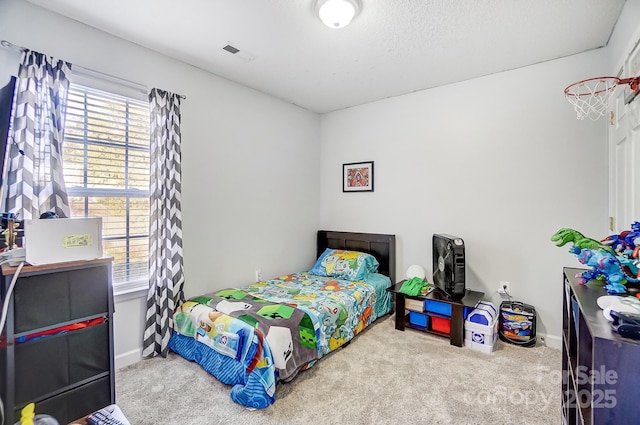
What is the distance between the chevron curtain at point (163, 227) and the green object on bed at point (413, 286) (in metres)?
2.15

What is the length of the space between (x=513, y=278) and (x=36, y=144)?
396cm

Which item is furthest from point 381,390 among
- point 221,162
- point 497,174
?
point 221,162

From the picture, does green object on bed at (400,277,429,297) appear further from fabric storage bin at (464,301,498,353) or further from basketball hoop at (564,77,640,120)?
basketball hoop at (564,77,640,120)

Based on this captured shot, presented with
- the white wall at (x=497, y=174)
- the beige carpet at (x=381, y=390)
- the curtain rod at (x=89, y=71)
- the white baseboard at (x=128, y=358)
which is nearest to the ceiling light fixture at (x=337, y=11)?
the curtain rod at (x=89, y=71)

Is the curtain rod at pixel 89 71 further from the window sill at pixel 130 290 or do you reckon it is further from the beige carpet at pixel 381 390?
the beige carpet at pixel 381 390

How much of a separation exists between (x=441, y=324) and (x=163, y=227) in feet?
8.78

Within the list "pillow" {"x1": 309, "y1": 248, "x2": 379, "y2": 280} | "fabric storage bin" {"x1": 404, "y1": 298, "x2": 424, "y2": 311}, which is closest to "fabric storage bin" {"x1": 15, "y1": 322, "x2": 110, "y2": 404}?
"pillow" {"x1": 309, "y1": 248, "x2": 379, "y2": 280}

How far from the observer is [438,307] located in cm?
278

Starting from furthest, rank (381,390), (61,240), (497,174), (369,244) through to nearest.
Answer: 1. (369,244)
2. (497,174)
3. (381,390)
4. (61,240)

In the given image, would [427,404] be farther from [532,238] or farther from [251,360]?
[532,238]

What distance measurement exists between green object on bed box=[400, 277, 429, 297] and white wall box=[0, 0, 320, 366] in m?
1.47

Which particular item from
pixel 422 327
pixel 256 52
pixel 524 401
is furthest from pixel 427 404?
pixel 256 52

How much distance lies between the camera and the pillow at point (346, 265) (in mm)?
3387

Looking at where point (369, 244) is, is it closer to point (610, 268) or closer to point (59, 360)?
point (610, 268)
